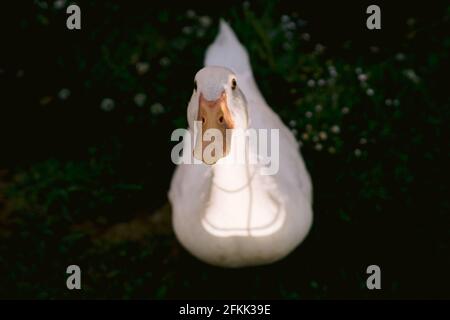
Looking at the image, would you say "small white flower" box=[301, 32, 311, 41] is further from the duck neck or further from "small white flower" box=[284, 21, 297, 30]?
the duck neck

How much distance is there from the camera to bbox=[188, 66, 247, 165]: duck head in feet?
5.49

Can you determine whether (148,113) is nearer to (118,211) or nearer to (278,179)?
(118,211)

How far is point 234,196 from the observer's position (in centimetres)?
201

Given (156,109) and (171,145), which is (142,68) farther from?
(171,145)

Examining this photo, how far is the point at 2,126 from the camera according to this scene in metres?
3.29

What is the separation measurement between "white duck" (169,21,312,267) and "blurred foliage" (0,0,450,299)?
369 mm

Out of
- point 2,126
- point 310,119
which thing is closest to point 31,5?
point 2,126

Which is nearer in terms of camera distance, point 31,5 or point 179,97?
point 179,97

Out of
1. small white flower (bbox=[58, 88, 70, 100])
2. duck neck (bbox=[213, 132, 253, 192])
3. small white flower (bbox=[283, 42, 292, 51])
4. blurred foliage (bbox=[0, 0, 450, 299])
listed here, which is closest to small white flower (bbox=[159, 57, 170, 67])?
blurred foliage (bbox=[0, 0, 450, 299])

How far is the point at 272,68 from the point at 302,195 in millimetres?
Answer: 1249

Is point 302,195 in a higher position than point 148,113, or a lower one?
lower

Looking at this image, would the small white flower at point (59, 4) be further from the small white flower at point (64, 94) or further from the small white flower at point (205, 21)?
the small white flower at point (205, 21)

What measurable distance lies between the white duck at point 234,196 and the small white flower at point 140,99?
856 millimetres

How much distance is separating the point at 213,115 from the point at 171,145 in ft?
4.64
